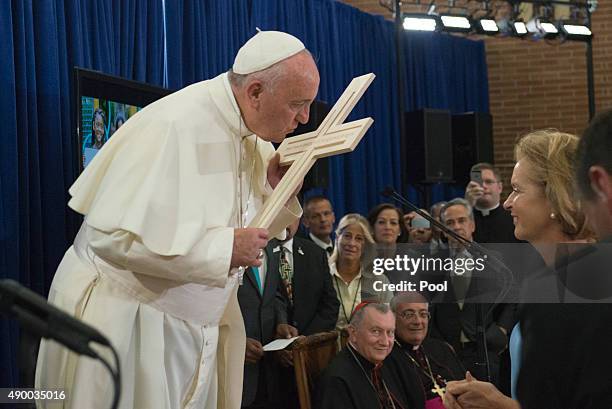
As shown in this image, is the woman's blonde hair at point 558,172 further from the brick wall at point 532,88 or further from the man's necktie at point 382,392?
the brick wall at point 532,88

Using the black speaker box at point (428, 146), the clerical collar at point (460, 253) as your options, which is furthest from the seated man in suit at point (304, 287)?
the black speaker box at point (428, 146)

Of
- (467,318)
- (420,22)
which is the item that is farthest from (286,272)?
(420,22)

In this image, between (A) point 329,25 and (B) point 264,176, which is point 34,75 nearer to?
(B) point 264,176

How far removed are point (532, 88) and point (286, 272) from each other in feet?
23.8

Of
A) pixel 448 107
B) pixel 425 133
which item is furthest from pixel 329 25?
pixel 448 107

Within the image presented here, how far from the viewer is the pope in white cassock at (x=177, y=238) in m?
2.87

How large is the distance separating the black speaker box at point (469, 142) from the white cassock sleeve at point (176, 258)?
7740 mm

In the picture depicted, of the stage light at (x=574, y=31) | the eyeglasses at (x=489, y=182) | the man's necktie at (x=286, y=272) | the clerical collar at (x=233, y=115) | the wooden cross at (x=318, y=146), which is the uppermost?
the stage light at (x=574, y=31)

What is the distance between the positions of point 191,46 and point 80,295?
14.2 ft

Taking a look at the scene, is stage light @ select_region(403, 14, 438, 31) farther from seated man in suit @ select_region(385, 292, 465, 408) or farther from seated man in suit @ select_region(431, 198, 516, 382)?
seated man in suit @ select_region(431, 198, 516, 382)

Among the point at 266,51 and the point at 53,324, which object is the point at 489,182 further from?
the point at 53,324

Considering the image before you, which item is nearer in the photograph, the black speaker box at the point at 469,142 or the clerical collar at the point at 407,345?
the clerical collar at the point at 407,345

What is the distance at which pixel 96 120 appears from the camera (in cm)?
490

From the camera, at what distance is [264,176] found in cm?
333
